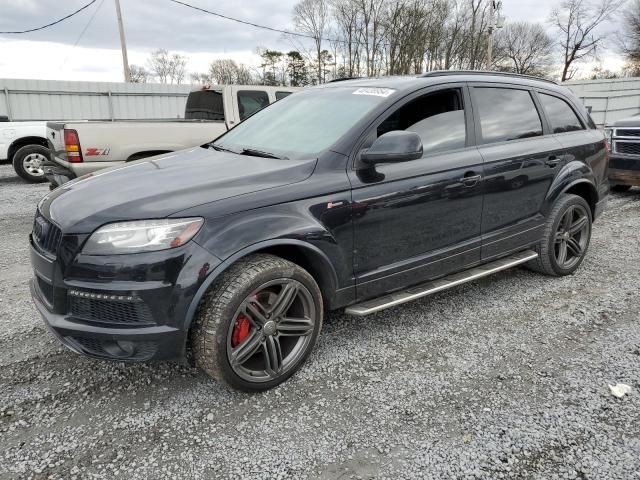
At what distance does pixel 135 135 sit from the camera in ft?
21.4

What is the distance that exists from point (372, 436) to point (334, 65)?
36.1 m

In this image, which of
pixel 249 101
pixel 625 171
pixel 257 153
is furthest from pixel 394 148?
pixel 625 171

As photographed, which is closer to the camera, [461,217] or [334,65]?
[461,217]

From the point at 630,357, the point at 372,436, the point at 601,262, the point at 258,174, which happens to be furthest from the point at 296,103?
the point at 601,262

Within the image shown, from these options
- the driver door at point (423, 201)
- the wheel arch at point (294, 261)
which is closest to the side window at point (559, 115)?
the driver door at point (423, 201)

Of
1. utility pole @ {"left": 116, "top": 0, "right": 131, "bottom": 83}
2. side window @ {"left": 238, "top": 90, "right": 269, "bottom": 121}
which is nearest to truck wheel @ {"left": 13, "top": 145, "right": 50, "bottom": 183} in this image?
side window @ {"left": 238, "top": 90, "right": 269, "bottom": 121}

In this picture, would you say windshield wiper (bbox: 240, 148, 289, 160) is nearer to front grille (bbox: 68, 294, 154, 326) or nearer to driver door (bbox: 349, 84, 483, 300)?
driver door (bbox: 349, 84, 483, 300)

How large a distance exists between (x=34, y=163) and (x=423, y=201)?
32.1ft

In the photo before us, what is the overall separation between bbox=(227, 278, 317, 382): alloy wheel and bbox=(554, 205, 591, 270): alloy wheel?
2.70 m

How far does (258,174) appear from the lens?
2.74 metres

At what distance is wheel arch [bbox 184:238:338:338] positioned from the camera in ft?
7.97

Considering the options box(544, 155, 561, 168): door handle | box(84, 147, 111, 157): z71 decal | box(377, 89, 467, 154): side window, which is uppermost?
box(377, 89, 467, 154): side window

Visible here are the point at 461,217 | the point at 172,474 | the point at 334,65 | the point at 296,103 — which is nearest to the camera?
the point at 172,474

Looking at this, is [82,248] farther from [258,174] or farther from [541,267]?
[541,267]
